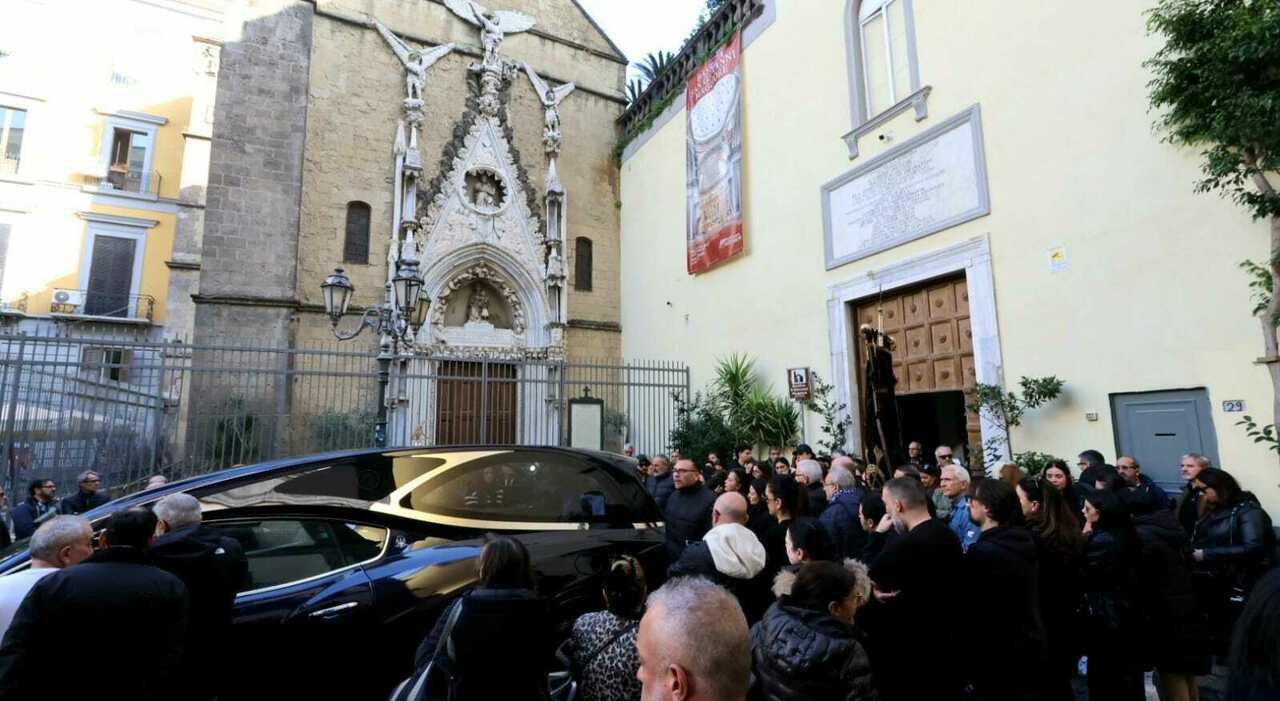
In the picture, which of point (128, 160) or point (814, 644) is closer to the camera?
point (814, 644)

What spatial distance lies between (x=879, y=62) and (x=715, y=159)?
411 centimetres

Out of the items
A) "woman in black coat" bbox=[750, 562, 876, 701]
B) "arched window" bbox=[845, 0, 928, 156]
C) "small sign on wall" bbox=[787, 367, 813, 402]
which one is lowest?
"woman in black coat" bbox=[750, 562, 876, 701]

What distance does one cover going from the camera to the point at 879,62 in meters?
10.2

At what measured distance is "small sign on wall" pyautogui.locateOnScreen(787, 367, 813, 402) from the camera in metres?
10.9

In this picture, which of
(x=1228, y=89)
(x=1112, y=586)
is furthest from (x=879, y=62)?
(x=1112, y=586)

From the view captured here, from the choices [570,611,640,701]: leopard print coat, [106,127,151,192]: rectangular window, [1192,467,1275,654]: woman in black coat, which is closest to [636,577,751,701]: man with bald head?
[570,611,640,701]: leopard print coat

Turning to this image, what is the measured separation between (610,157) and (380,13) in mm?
6747

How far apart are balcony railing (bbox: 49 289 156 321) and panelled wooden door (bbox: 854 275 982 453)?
2015 cm

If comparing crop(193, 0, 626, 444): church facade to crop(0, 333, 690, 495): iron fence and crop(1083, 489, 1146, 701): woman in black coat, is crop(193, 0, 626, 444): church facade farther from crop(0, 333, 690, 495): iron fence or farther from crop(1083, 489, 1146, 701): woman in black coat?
crop(1083, 489, 1146, 701): woman in black coat

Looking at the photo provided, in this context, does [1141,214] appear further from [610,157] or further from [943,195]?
[610,157]

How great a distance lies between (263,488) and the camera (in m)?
3.14

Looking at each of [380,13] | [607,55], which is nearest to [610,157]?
[607,55]

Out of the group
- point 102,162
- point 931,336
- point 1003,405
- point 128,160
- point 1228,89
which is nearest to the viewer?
point 1228,89

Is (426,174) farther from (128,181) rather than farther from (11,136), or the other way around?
(11,136)
